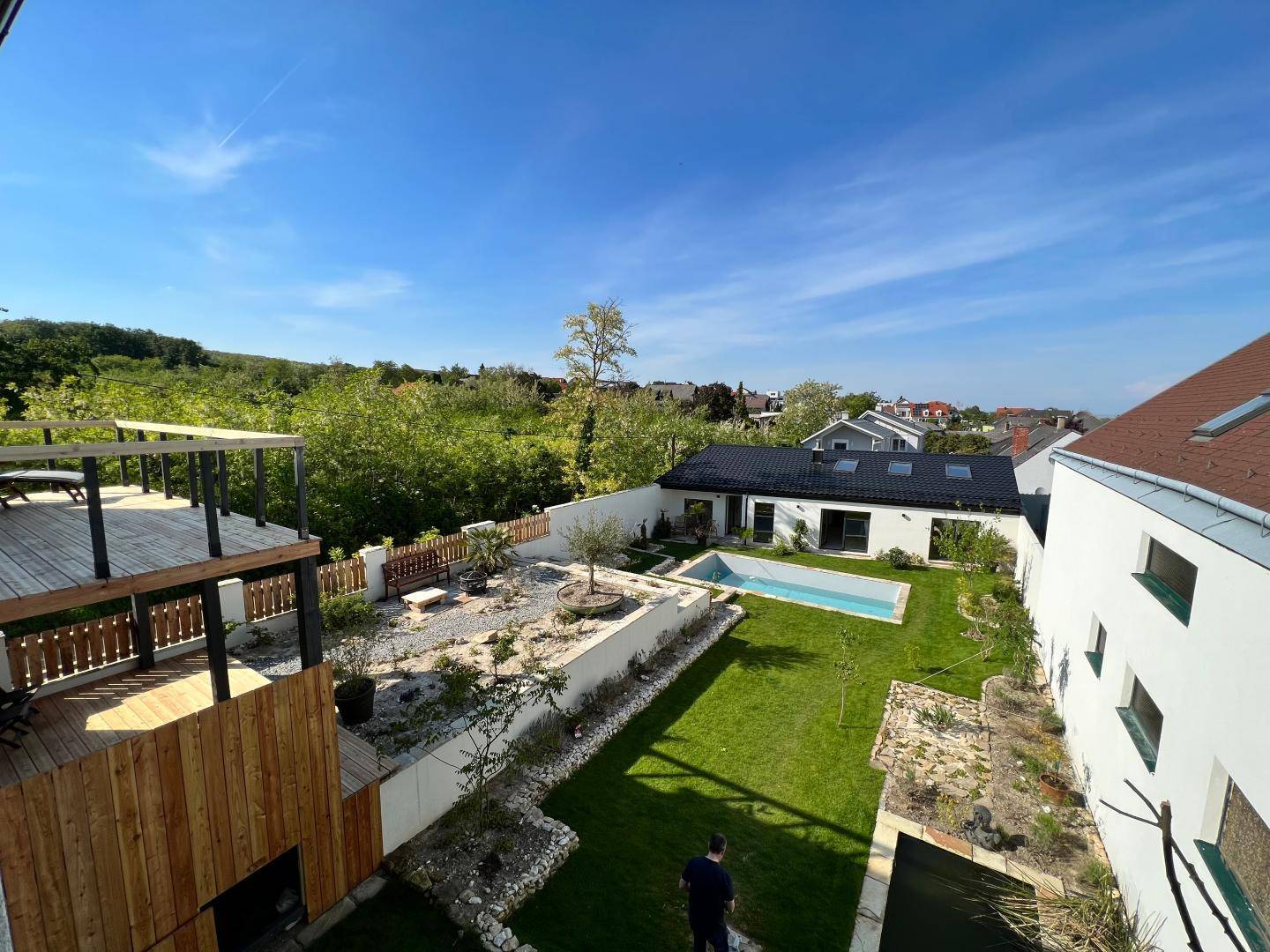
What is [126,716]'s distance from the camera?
17.5ft

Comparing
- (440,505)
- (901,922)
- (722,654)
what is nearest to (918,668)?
(722,654)

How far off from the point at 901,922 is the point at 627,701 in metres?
4.98

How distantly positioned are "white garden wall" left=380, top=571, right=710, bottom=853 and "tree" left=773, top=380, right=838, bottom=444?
2977 centimetres

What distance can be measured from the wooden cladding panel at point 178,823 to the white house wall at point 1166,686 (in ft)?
24.2

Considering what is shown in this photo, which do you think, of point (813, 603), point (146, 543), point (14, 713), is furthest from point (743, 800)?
point (813, 603)

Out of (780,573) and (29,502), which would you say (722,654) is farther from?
(29,502)

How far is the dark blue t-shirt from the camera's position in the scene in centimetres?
470

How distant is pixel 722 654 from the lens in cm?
1159

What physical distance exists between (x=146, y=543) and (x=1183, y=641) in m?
9.42

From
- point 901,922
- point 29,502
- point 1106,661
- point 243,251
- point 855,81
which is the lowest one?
point 901,922

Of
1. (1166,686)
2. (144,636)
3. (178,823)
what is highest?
(1166,686)

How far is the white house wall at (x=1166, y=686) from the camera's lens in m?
3.42

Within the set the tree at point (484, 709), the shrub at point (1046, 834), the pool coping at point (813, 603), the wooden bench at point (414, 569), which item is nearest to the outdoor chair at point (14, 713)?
the tree at point (484, 709)

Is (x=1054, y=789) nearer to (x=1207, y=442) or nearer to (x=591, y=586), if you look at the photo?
(x=1207, y=442)
